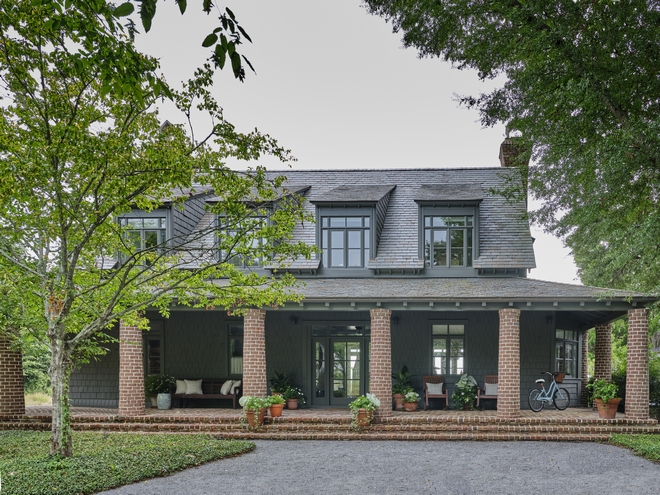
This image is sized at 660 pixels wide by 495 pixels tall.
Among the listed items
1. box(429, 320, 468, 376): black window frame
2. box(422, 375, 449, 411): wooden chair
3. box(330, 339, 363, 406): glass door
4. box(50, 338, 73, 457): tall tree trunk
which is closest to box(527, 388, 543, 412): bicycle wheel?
box(429, 320, 468, 376): black window frame

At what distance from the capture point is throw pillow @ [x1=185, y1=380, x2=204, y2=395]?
15.2 meters

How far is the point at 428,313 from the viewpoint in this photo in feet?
51.7

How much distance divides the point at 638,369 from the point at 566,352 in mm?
3927

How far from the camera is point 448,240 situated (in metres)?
16.0

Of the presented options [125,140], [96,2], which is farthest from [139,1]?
[125,140]

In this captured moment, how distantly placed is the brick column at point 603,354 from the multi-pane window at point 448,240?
3910mm

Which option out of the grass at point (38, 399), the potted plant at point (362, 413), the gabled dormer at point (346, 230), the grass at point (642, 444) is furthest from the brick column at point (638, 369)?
the grass at point (38, 399)

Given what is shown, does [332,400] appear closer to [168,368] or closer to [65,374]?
[168,368]

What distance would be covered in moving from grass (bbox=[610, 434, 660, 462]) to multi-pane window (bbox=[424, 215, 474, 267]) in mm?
5590

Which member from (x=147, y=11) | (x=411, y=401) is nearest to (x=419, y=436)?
(x=411, y=401)

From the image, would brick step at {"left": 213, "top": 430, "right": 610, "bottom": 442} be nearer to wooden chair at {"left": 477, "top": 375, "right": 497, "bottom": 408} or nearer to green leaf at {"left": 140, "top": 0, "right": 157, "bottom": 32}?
wooden chair at {"left": 477, "top": 375, "right": 497, "bottom": 408}

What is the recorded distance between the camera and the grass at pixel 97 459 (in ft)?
25.2

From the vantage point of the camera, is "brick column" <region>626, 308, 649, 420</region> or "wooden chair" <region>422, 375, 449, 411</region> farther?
"wooden chair" <region>422, 375, 449, 411</region>

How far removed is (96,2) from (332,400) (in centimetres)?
1315
